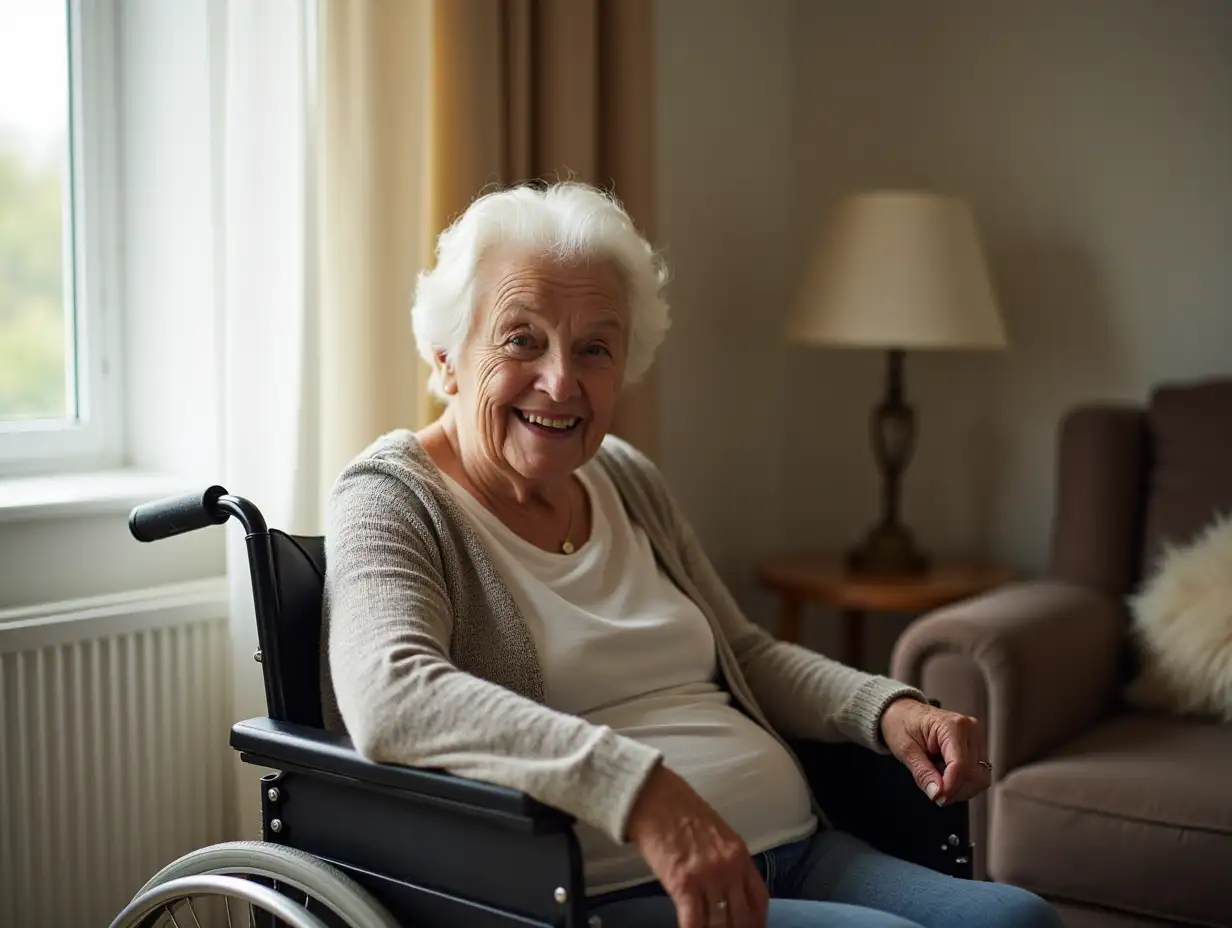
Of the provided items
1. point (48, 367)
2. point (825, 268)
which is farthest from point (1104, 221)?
point (48, 367)

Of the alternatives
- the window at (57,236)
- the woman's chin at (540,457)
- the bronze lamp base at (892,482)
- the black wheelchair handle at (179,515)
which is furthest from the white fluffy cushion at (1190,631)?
the window at (57,236)

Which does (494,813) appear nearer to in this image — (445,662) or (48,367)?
(445,662)

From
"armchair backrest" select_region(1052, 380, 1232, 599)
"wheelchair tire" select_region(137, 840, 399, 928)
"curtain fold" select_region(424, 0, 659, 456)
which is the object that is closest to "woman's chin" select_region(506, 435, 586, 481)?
"wheelchair tire" select_region(137, 840, 399, 928)

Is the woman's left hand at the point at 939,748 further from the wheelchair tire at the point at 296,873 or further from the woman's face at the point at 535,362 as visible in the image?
the wheelchair tire at the point at 296,873

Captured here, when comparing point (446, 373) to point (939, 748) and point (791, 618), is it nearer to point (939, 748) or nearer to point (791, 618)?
point (939, 748)

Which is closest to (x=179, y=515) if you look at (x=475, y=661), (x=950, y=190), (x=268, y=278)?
(x=475, y=661)

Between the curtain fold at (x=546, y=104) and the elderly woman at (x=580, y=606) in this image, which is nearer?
the elderly woman at (x=580, y=606)

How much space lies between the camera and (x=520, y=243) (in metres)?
1.67

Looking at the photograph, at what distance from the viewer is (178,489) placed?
7.27 feet

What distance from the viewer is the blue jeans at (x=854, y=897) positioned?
1397mm

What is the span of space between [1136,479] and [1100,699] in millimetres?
469

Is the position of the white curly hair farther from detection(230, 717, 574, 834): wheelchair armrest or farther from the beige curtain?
detection(230, 717, 574, 834): wheelchair armrest

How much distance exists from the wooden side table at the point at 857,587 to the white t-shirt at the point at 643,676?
105 centimetres

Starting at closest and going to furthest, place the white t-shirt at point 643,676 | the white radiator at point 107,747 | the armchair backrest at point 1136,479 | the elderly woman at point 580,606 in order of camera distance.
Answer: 1. the elderly woman at point 580,606
2. the white t-shirt at point 643,676
3. the white radiator at point 107,747
4. the armchair backrest at point 1136,479
